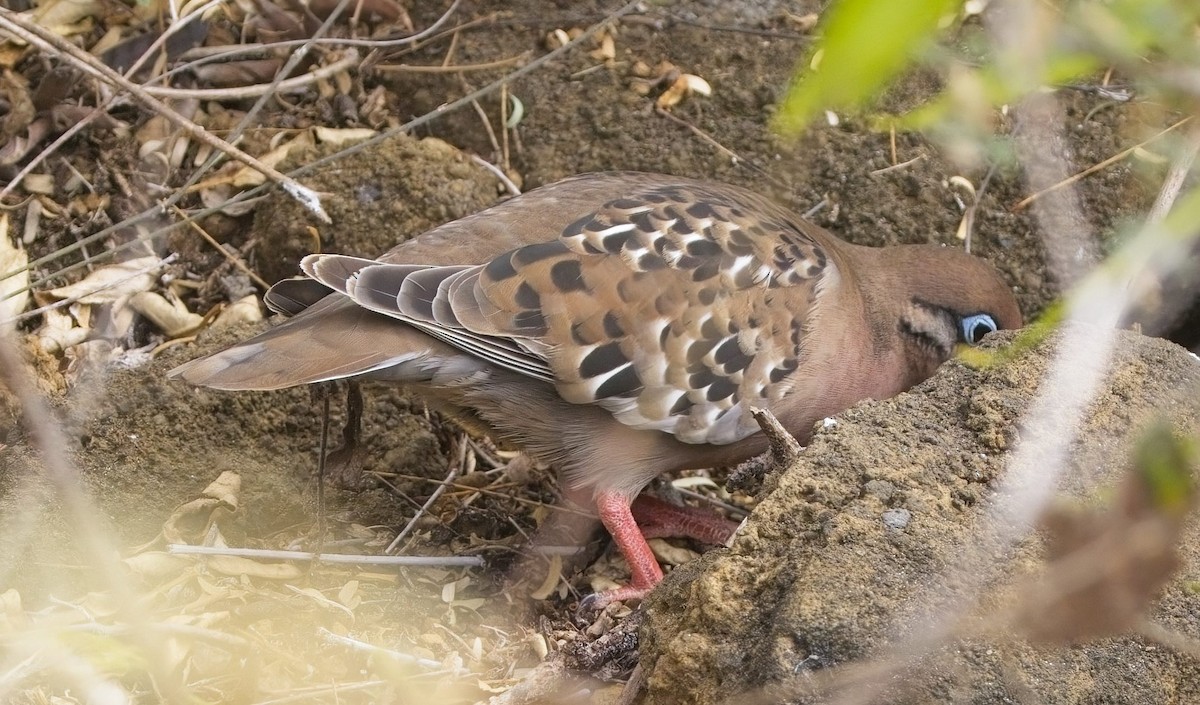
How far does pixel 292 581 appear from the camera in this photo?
12.9 ft

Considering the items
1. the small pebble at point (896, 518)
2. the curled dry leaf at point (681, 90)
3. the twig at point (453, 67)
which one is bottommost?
the small pebble at point (896, 518)

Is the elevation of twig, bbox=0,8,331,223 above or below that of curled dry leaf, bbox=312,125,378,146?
above

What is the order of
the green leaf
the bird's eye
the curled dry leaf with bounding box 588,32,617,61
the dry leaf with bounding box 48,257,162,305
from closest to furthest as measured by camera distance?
the green leaf, the bird's eye, the dry leaf with bounding box 48,257,162,305, the curled dry leaf with bounding box 588,32,617,61

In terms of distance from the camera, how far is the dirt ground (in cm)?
363

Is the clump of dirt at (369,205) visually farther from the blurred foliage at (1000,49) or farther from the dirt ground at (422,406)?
the blurred foliage at (1000,49)

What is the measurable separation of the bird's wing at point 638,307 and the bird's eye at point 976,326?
2.06 ft

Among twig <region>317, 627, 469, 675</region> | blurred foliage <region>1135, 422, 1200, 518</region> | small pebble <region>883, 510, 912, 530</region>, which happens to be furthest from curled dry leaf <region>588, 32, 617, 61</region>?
blurred foliage <region>1135, 422, 1200, 518</region>

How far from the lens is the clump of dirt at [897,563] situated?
2.50 meters

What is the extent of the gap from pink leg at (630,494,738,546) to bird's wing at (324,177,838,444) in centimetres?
55

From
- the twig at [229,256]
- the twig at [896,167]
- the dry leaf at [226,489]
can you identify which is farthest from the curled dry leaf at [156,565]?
the twig at [896,167]

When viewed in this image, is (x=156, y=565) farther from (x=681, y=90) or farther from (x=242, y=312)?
(x=681, y=90)

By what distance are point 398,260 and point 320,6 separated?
2.09 m

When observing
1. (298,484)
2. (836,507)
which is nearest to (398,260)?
(298,484)

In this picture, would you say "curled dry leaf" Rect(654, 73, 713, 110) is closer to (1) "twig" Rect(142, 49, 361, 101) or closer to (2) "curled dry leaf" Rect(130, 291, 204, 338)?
(1) "twig" Rect(142, 49, 361, 101)
